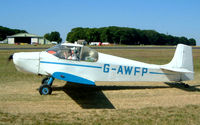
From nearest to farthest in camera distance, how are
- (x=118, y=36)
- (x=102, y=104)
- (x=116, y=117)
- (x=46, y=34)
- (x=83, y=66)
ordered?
1. (x=116, y=117)
2. (x=102, y=104)
3. (x=83, y=66)
4. (x=118, y=36)
5. (x=46, y=34)

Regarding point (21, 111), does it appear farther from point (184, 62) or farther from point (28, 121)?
point (184, 62)

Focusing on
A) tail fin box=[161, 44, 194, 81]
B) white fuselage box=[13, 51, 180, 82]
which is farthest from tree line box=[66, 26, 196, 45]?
white fuselage box=[13, 51, 180, 82]

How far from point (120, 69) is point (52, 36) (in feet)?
443

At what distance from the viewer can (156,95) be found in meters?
8.75

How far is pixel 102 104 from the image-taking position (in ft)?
24.6

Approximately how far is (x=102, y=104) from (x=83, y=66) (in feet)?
5.54

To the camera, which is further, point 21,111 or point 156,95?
point 156,95

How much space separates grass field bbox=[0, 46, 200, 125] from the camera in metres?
5.98

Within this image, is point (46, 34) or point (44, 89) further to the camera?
point (46, 34)

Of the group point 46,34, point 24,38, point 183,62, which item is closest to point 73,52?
point 183,62

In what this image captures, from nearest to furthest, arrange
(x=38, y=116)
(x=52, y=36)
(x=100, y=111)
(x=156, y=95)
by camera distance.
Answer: (x=38, y=116) < (x=100, y=111) < (x=156, y=95) < (x=52, y=36)

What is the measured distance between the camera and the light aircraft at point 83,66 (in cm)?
827

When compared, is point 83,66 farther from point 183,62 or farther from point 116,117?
point 183,62

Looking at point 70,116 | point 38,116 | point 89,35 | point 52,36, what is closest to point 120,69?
point 70,116
